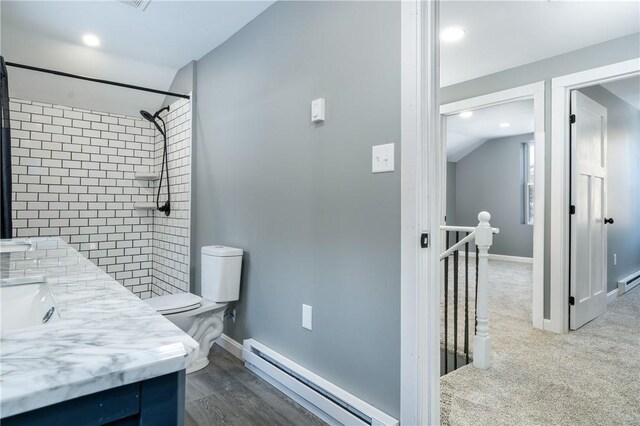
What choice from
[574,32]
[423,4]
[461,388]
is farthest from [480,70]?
[461,388]

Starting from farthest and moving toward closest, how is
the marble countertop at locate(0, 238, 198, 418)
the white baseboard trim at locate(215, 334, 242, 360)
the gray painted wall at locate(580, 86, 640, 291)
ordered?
the gray painted wall at locate(580, 86, 640, 291) → the white baseboard trim at locate(215, 334, 242, 360) → the marble countertop at locate(0, 238, 198, 418)

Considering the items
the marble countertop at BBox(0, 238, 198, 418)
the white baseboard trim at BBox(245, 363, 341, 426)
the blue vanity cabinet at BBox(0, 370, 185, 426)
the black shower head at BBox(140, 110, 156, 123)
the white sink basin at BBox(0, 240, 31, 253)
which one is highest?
the black shower head at BBox(140, 110, 156, 123)

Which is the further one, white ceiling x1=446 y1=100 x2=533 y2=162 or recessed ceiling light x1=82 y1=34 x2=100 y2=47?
white ceiling x1=446 y1=100 x2=533 y2=162

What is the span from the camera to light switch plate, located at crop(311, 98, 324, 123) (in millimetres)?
1861

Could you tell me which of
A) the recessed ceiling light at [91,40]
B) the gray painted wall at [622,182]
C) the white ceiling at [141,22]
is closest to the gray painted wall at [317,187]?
the white ceiling at [141,22]

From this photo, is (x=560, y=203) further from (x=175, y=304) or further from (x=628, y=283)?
(x=175, y=304)

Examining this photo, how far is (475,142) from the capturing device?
7.28 m

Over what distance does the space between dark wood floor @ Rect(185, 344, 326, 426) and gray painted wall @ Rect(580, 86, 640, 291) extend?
3.87 metres

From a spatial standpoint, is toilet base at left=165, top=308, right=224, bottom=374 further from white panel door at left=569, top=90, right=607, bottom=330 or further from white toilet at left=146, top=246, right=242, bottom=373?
white panel door at left=569, top=90, right=607, bottom=330

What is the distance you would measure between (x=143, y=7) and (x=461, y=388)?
3049 millimetres

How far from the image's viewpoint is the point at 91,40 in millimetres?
2795

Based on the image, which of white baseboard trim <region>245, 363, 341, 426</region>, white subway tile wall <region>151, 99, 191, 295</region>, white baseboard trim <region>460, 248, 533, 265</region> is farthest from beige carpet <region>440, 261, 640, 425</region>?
white baseboard trim <region>460, 248, 533, 265</region>

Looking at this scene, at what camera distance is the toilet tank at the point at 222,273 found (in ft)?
7.81

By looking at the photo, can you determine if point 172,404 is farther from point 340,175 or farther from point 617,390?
point 617,390
